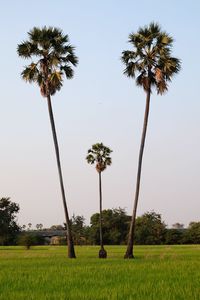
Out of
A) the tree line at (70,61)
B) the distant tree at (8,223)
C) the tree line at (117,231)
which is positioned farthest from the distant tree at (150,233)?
Answer: the tree line at (70,61)

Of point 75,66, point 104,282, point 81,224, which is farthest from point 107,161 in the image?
point 81,224

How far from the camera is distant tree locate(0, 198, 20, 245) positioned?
11791 centimetres

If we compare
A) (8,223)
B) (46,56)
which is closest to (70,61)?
(46,56)

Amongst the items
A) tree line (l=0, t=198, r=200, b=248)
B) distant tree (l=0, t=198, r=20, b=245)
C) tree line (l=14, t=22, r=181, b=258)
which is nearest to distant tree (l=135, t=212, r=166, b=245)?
tree line (l=0, t=198, r=200, b=248)

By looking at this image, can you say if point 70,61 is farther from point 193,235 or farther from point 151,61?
point 193,235

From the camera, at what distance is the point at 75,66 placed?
50094 millimetres

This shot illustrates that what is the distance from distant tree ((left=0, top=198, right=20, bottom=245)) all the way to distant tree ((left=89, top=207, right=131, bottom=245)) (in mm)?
18937

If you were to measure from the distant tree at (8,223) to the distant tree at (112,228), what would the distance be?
18.9 m

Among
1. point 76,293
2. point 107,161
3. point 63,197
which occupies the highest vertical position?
point 107,161

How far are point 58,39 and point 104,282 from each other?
3130cm

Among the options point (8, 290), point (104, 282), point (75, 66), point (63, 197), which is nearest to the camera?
point (8, 290)

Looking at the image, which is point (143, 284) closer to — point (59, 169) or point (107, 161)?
point (59, 169)

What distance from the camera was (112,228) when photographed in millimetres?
133875

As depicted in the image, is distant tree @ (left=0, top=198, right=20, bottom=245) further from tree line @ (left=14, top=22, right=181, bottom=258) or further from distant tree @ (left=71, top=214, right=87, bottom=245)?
tree line @ (left=14, top=22, right=181, bottom=258)
